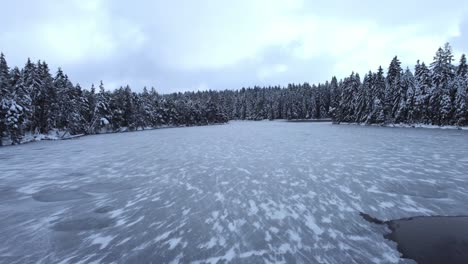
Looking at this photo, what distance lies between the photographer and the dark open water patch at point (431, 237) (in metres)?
4.90

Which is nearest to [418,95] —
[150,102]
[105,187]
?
[105,187]

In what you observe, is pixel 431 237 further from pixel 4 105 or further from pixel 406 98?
pixel 406 98

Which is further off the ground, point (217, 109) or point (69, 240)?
point (217, 109)

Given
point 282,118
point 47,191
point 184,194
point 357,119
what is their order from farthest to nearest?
point 282,118, point 357,119, point 47,191, point 184,194

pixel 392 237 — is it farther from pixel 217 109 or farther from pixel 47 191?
pixel 217 109

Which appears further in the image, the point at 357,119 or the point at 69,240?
the point at 357,119

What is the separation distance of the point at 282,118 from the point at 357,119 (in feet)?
239

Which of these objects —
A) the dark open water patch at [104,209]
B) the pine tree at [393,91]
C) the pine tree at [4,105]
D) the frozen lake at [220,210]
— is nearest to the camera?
the frozen lake at [220,210]

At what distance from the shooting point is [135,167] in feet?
48.6

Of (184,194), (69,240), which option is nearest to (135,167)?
(184,194)

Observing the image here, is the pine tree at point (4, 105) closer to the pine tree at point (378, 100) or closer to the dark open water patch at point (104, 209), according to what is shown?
the dark open water patch at point (104, 209)

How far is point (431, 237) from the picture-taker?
5.70m

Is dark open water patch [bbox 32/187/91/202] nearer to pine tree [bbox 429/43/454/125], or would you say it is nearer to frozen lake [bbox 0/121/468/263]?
frozen lake [bbox 0/121/468/263]

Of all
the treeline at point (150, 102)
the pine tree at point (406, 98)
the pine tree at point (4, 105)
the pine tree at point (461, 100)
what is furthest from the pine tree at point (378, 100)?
the pine tree at point (4, 105)
